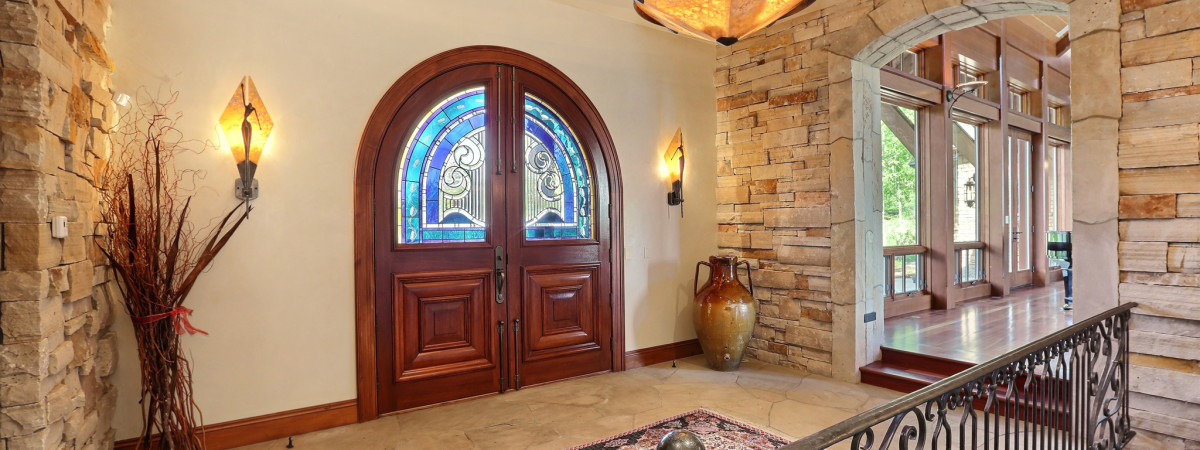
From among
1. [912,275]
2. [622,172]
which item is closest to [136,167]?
[622,172]

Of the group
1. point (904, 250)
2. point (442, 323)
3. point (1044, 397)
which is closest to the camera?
point (1044, 397)

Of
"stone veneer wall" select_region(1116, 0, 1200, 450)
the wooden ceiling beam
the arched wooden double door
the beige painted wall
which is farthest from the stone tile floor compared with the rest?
the wooden ceiling beam

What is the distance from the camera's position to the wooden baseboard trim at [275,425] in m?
3.09

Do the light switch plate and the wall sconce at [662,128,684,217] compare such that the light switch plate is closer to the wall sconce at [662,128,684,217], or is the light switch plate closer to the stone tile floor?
the stone tile floor

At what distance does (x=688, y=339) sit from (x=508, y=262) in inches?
73.6

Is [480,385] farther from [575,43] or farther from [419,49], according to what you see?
[575,43]

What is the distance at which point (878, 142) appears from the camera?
4.40m

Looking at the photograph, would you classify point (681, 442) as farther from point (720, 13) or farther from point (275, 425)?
point (275, 425)

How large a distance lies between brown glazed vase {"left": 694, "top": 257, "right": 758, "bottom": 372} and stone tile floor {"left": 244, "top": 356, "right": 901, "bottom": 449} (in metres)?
0.14

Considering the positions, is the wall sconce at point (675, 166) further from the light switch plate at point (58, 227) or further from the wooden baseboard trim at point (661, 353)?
the light switch plate at point (58, 227)

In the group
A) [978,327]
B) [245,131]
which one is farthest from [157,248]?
[978,327]

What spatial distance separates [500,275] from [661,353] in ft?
5.35

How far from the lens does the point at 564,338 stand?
432 cm

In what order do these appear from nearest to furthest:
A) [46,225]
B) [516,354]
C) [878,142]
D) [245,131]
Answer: [46,225], [245,131], [516,354], [878,142]
